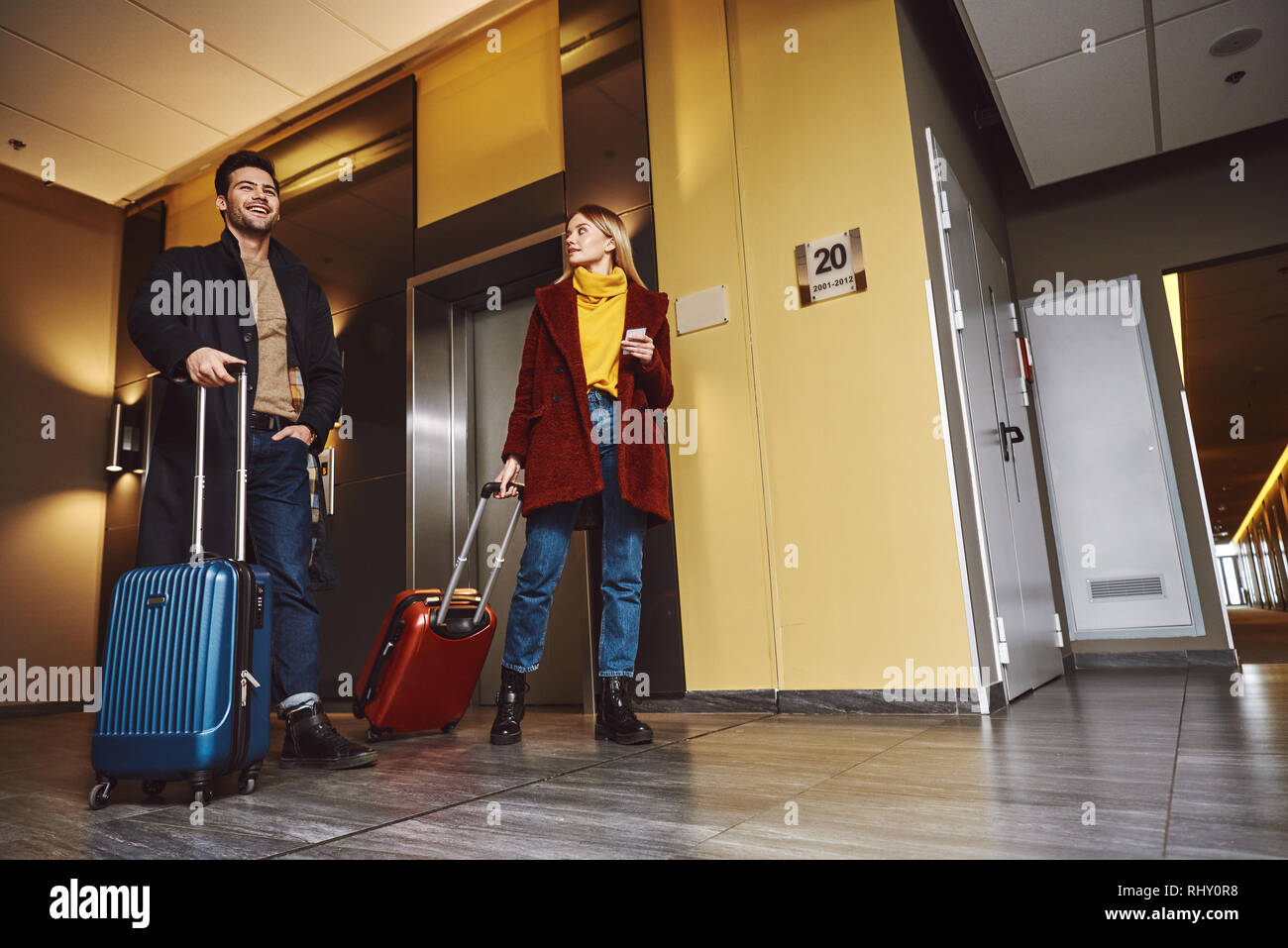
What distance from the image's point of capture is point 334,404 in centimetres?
223

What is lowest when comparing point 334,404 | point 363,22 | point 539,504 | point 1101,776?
point 1101,776

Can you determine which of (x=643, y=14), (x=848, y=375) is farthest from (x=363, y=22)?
(x=848, y=375)

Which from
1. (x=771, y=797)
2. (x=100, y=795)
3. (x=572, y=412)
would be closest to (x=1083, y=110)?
(x=572, y=412)

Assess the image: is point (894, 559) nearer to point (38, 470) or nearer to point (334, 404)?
point (334, 404)

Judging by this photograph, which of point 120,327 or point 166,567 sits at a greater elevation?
point 120,327

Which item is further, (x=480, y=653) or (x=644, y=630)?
(x=644, y=630)

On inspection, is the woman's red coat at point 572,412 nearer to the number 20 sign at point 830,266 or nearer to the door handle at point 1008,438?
the number 20 sign at point 830,266

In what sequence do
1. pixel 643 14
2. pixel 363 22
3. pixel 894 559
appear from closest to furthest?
pixel 894 559 < pixel 643 14 < pixel 363 22

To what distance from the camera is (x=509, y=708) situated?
2398 millimetres

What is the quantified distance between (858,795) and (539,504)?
122cm

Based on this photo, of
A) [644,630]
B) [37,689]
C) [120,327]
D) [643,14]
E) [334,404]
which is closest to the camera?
[334,404]

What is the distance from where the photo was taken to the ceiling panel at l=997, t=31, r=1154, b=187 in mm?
3525

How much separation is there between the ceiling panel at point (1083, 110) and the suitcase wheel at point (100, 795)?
4094 mm
